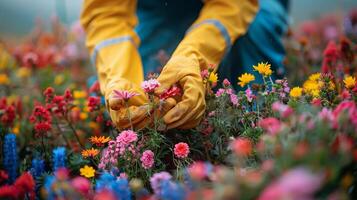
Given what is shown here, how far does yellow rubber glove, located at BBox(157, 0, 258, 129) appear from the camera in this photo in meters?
1.04

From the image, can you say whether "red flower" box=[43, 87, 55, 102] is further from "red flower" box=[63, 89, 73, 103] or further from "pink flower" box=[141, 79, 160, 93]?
"pink flower" box=[141, 79, 160, 93]

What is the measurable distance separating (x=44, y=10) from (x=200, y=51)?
142 inches

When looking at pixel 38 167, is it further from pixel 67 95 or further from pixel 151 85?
pixel 151 85

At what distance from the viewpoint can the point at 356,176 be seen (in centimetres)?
Answer: 79

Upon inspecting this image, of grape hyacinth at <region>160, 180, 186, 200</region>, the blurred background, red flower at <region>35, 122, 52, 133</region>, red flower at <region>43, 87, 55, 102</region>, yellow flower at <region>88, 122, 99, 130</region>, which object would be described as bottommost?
grape hyacinth at <region>160, 180, 186, 200</region>

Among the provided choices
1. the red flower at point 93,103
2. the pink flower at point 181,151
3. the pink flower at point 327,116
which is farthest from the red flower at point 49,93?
the pink flower at point 327,116

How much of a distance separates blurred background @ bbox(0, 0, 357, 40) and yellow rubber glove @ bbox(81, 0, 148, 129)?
8.84ft

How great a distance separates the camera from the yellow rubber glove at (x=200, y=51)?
1.04m

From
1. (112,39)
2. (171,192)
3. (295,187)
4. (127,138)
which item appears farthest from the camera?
(112,39)

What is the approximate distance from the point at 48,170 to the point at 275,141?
779 millimetres

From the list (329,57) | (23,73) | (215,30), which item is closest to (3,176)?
(215,30)

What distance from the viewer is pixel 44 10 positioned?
4535 mm

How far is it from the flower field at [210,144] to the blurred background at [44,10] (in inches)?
90.8

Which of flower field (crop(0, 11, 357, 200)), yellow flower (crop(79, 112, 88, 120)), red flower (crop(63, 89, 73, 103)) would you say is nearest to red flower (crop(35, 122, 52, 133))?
flower field (crop(0, 11, 357, 200))
